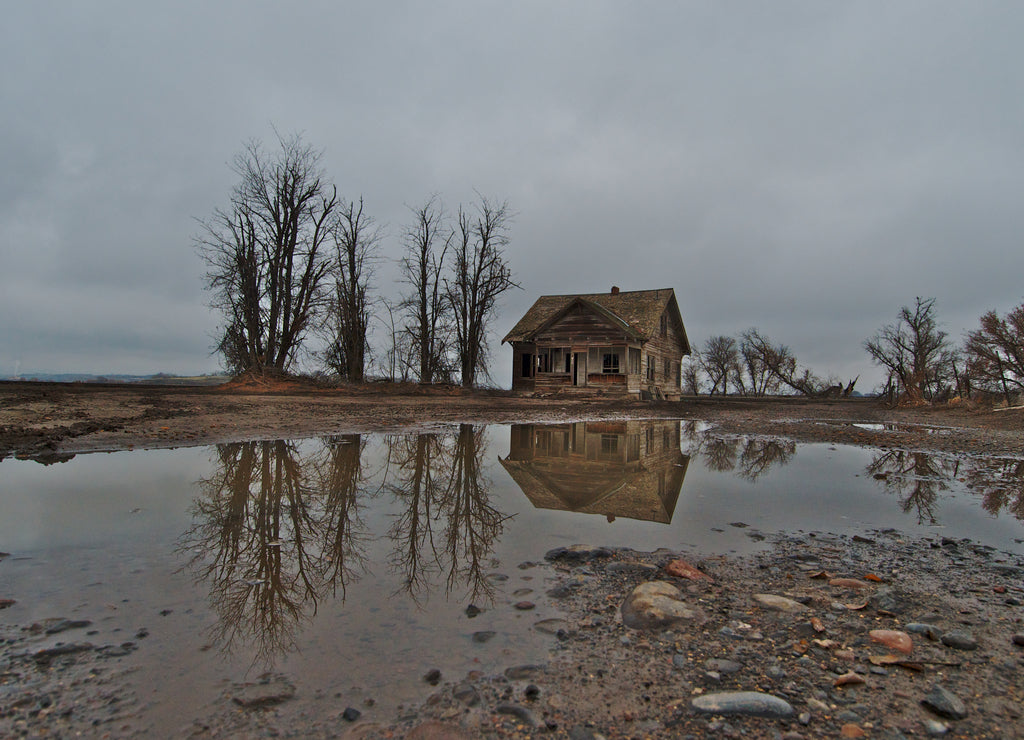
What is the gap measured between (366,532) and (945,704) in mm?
3631

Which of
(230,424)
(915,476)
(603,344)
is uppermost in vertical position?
(603,344)

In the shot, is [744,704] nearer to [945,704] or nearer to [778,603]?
[945,704]

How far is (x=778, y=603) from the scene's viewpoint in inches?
113

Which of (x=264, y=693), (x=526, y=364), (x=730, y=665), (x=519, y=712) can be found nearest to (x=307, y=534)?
(x=264, y=693)

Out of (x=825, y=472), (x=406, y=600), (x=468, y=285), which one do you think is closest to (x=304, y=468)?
(x=406, y=600)

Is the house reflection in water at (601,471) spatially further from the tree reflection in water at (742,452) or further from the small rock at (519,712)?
the small rock at (519,712)

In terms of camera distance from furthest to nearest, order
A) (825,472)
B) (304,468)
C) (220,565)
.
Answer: (825,472) < (304,468) < (220,565)

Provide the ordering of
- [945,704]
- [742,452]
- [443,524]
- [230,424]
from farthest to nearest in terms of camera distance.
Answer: [230,424]
[742,452]
[443,524]
[945,704]

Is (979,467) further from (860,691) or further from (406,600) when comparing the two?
(406,600)

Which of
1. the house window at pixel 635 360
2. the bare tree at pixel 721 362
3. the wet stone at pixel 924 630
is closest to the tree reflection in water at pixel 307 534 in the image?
the wet stone at pixel 924 630

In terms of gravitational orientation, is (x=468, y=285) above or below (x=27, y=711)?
above

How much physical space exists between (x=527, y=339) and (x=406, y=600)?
90.7 feet

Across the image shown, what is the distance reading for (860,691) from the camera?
2.05 m

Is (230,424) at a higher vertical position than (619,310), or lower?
lower
